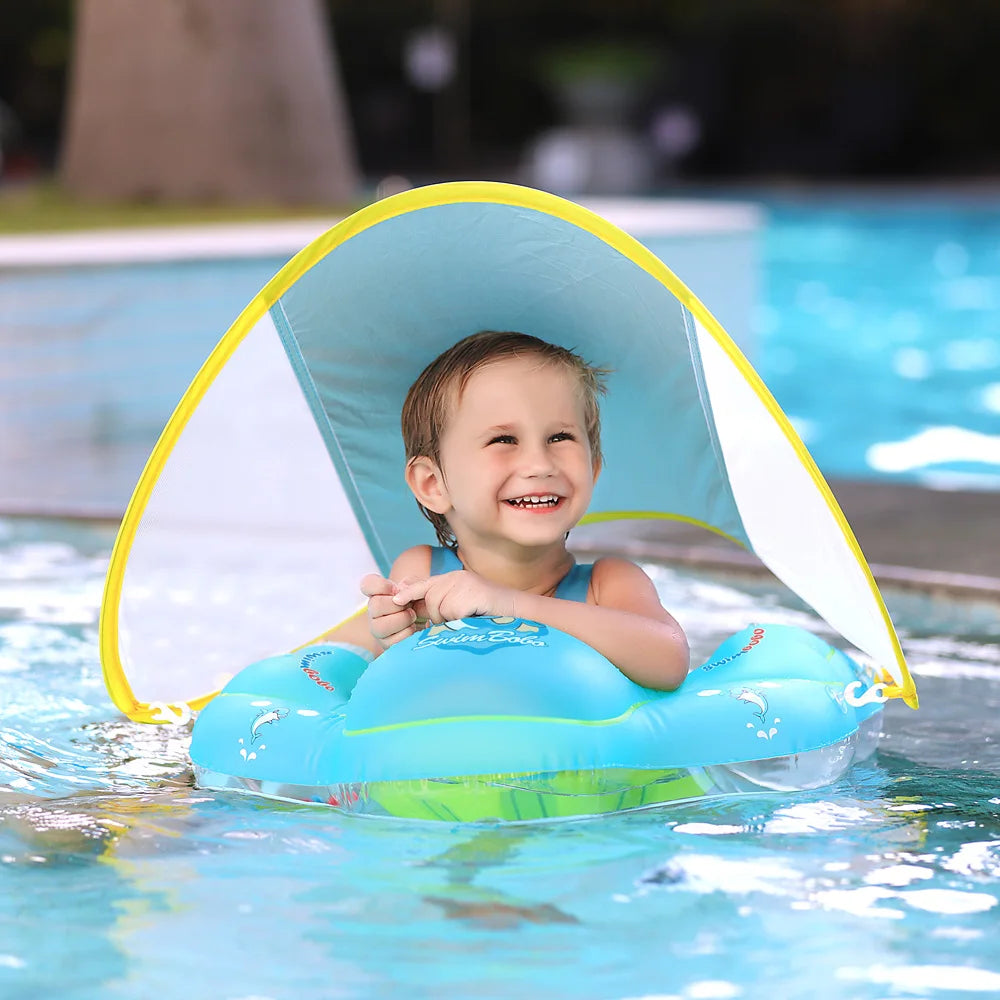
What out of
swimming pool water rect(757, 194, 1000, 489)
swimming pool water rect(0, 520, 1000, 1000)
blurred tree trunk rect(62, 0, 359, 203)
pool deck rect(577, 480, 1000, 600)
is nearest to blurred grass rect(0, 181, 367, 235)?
blurred tree trunk rect(62, 0, 359, 203)

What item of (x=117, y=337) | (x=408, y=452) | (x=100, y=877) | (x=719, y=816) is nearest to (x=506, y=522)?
(x=408, y=452)

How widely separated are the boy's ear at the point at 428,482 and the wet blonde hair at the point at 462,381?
1 cm

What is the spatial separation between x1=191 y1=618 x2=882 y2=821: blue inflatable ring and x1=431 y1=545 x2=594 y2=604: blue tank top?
22 cm

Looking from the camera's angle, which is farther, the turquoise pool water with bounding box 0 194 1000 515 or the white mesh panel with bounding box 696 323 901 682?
the turquoise pool water with bounding box 0 194 1000 515

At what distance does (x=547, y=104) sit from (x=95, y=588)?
1989 centimetres

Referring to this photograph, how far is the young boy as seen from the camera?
109 inches

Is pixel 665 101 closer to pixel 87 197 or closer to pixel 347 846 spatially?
pixel 87 197

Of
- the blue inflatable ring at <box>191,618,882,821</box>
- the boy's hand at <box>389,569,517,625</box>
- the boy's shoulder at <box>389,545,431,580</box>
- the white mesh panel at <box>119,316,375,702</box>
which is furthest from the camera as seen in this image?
the white mesh panel at <box>119,316,375,702</box>

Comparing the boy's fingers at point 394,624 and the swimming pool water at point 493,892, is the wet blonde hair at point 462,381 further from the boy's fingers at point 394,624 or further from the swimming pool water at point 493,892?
the swimming pool water at point 493,892

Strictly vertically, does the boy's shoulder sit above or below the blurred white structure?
below

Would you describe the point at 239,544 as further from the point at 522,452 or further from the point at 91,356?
the point at 522,452

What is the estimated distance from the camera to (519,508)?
279cm

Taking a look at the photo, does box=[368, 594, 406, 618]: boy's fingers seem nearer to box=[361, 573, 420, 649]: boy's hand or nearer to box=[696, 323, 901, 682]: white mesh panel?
box=[361, 573, 420, 649]: boy's hand

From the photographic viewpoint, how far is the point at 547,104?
23.7 meters
